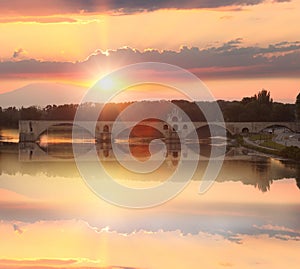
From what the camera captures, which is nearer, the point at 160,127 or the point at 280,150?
the point at 280,150

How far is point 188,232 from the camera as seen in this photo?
11922 millimetres

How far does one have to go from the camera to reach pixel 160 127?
48000 millimetres

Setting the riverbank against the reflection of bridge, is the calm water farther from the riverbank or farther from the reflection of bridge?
the reflection of bridge

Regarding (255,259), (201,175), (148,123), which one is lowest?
(255,259)

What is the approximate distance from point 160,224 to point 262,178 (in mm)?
7266

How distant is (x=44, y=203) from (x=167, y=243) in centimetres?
432

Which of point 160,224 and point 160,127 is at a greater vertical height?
point 160,127

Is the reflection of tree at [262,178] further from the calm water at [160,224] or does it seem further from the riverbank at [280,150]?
the riverbank at [280,150]

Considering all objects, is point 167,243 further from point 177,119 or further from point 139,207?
point 177,119

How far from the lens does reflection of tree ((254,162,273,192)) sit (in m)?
17.6

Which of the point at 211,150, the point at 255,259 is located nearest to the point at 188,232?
the point at 255,259

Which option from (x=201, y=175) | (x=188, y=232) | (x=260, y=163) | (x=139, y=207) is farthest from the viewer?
(x=260, y=163)

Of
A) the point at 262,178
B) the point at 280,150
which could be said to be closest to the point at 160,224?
the point at 262,178

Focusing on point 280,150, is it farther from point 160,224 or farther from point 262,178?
point 160,224
